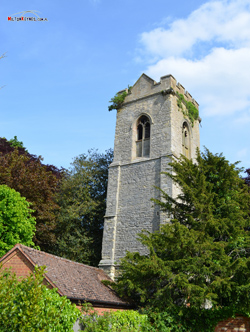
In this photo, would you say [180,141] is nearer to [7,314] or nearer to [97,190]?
[97,190]

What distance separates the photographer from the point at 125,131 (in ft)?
71.5

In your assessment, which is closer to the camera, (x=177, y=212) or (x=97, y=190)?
(x=177, y=212)

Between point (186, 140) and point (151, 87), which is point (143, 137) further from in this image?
point (151, 87)

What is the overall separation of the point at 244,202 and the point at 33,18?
10.7m

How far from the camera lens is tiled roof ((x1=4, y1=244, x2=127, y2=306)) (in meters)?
11.5

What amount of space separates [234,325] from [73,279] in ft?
20.3

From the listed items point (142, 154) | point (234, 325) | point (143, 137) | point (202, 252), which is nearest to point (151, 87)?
point (143, 137)

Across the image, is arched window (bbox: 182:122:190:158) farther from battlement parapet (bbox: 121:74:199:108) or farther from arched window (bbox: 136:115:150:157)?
arched window (bbox: 136:115:150:157)

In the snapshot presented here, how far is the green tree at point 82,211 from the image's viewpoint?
68.1ft

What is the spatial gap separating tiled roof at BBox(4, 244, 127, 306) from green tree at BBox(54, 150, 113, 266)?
6.24m

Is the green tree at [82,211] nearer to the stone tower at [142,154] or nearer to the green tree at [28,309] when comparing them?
the stone tower at [142,154]

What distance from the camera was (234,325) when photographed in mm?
11906

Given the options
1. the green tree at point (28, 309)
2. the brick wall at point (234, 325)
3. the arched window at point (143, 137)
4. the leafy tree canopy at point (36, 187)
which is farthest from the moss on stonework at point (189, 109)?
Answer: the green tree at point (28, 309)

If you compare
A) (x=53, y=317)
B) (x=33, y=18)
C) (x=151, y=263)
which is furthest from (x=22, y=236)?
(x=33, y=18)
